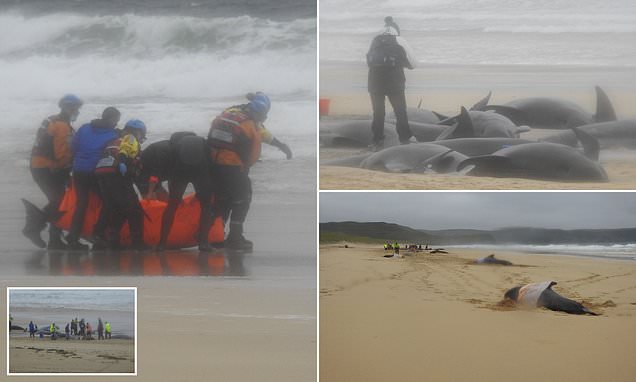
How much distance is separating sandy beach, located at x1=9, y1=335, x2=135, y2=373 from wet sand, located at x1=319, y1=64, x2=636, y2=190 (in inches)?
63.0

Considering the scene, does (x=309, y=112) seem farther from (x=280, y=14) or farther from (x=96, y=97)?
(x=96, y=97)

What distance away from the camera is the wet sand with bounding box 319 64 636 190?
3832 millimetres

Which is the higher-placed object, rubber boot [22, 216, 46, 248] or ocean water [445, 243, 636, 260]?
rubber boot [22, 216, 46, 248]

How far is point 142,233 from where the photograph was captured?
3893 millimetres

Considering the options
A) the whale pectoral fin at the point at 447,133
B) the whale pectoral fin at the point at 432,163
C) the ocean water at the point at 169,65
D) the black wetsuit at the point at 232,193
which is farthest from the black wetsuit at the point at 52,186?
the whale pectoral fin at the point at 447,133

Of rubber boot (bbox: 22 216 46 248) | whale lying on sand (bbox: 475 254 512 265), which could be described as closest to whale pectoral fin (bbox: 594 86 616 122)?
whale lying on sand (bbox: 475 254 512 265)

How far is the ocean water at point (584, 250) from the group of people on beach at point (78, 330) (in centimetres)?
191

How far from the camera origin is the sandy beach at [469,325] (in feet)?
12.5

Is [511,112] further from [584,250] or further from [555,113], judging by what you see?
[584,250]

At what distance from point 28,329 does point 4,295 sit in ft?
0.72

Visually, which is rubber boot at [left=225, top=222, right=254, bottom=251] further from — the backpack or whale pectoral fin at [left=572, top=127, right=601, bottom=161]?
whale pectoral fin at [left=572, top=127, right=601, bottom=161]

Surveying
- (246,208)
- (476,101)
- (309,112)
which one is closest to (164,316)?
(246,208)

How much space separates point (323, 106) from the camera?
388cm

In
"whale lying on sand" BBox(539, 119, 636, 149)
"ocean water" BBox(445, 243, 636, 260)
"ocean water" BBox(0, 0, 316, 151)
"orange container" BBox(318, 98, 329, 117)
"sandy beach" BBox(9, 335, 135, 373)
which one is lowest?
"sandy beach" BBox(9, 335, 135, 373)
